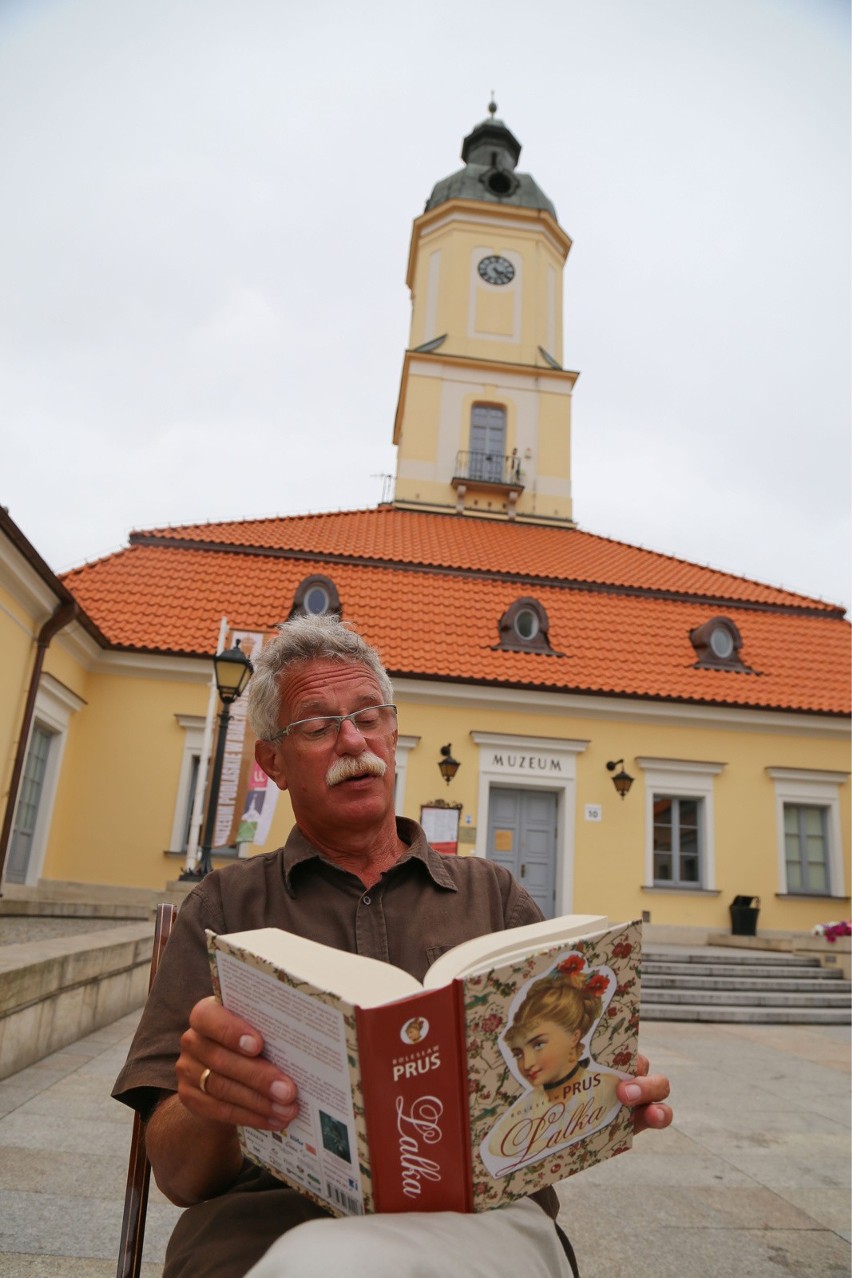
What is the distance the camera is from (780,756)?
15.0 metres

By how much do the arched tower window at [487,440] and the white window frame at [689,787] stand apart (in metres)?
9.87

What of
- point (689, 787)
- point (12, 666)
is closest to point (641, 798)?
point (689, 787)

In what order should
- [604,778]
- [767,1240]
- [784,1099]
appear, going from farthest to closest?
[604,778] → [784,1099] → [767,1240]

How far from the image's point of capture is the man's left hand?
5.11 feet

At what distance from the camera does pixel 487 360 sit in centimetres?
2309

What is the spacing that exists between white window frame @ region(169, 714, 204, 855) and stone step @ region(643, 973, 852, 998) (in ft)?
24.3

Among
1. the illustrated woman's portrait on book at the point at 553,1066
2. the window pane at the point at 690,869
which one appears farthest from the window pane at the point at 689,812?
the illustrated woman's portrait on book at the point at 553,1066

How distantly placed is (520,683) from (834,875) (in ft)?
20.8

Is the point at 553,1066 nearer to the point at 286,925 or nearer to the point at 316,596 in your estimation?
the point at 286,925

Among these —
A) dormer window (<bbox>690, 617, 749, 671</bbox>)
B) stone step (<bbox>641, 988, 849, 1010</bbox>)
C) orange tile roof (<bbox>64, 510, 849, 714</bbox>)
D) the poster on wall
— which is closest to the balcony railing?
orange tile roof (<bbox>64, 510, 849, 714</bbox>)

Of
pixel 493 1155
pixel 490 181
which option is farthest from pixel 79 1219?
pixel 490 181

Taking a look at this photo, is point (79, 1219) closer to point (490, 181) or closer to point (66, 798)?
point (66, 798)

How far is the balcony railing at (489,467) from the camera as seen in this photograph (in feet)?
71.8

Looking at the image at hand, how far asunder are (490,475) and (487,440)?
1.30m
